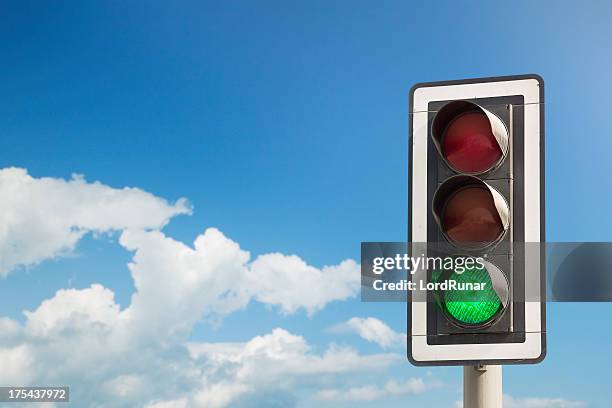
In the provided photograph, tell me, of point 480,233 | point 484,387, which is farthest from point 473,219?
point 484,387

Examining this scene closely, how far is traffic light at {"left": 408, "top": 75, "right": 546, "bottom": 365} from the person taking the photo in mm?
3840

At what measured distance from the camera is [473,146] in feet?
13.0

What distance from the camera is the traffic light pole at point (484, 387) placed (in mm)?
4059

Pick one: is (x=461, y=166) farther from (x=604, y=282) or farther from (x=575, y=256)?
(x=604, y=282)

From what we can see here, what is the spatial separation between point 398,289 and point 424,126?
79 centimetres

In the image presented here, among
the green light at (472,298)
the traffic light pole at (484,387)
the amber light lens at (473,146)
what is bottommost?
the traffic light pole at (484,387)

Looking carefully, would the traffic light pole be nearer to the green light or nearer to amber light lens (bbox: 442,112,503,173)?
the green light

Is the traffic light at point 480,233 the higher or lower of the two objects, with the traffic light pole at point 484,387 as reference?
higher

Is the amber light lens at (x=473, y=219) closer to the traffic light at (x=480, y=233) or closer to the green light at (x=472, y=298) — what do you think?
the traffic light at (x=480, y=233)

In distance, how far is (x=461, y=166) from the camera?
13.1 ft

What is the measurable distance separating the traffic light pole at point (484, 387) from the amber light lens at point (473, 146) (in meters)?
0.93

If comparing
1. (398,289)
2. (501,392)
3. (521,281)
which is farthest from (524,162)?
(501,392)

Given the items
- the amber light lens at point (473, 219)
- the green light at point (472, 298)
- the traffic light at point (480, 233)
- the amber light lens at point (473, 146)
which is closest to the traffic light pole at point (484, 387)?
the traffic light at point (480, 233)

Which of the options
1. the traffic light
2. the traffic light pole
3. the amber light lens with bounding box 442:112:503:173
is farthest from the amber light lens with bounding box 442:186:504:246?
the traffic light pole
